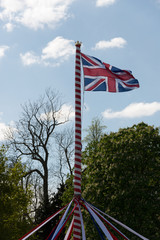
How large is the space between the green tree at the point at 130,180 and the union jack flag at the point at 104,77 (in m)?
6.66

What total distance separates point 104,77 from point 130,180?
7.51 meters

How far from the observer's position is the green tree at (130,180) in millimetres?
17688

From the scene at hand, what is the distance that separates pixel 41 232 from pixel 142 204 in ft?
38.3

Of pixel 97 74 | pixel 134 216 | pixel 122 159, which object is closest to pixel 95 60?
pixel 97 74

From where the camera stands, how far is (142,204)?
17.7m

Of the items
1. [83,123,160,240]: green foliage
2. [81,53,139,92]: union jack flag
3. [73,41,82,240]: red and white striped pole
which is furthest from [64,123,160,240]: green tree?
[73,41,82,240]: red and white striped pole

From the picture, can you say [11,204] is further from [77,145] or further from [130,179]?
[77,145]

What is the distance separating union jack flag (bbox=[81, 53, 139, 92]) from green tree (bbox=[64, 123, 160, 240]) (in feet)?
21.9

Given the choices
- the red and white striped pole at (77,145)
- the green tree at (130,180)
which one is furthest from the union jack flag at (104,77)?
the green tree at (130,180)

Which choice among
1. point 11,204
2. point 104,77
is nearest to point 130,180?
point 104,77

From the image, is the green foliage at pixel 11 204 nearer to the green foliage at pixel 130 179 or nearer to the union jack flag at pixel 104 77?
the green foliage at pixel 130 179

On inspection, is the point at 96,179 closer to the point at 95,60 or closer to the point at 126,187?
the point at 126,187

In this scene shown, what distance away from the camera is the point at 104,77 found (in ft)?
40.5

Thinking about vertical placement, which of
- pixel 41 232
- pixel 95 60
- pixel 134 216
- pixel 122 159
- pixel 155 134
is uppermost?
pixel 95 60
